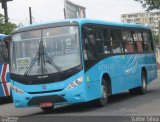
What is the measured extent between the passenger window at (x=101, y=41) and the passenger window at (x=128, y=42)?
2.13 m

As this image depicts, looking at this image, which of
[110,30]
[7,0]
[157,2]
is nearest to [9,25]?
[7,0]

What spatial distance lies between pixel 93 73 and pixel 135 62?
5281mm

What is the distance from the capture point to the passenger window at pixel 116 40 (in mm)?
18989

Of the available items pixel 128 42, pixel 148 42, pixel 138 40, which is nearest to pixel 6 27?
pixel 148 42

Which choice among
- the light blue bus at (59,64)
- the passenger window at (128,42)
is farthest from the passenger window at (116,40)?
the light blue bus at (59,64)

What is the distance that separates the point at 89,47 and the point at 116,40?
311 cm

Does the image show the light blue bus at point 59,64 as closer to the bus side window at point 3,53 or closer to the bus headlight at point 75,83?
the bus headlight at point 75,83

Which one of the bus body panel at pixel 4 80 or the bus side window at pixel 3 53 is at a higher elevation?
the bus side window at pixel 3 53

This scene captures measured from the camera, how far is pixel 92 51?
659 inches

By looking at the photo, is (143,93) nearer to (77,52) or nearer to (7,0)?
(77,52)

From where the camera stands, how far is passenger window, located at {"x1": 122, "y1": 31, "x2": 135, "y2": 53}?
67.1 feet

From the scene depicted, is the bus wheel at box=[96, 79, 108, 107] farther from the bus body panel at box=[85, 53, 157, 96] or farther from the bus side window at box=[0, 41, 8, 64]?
the bus side window at box=[0, 41, 8, 64]

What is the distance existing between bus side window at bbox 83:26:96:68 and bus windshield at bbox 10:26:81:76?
17.2 inches

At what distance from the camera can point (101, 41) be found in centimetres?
1777
